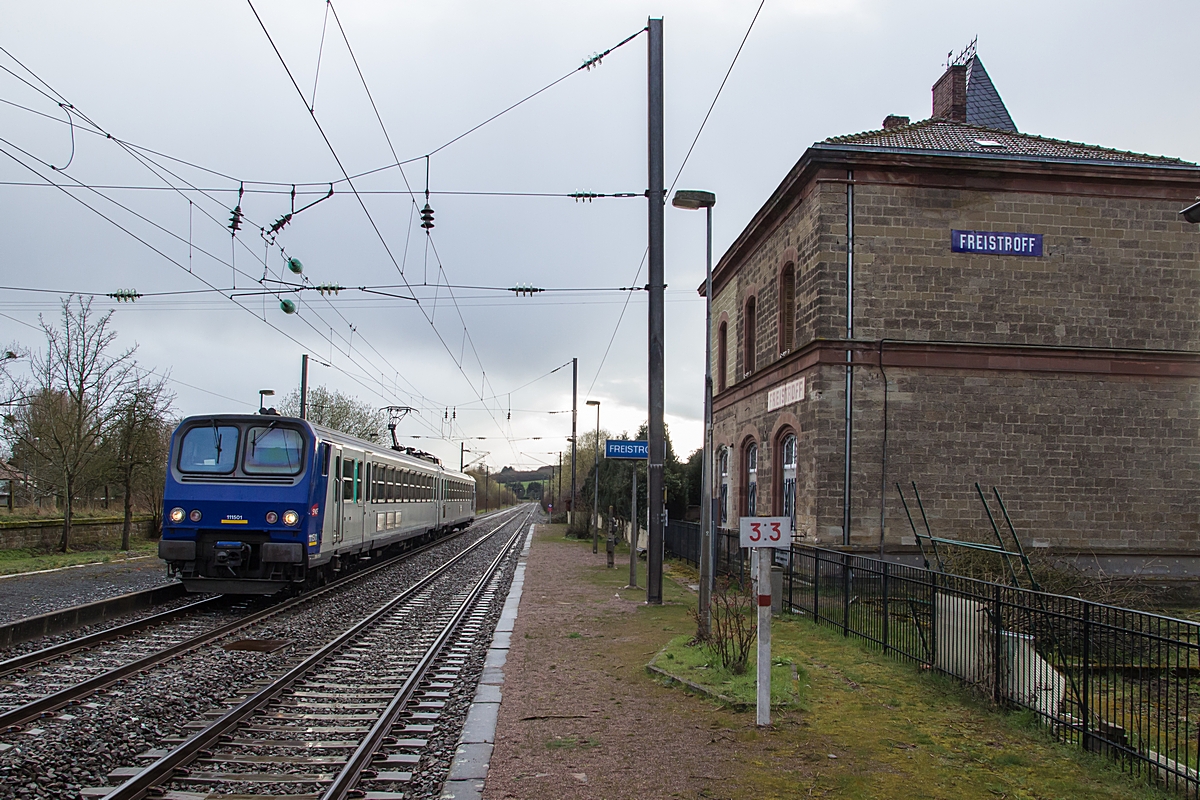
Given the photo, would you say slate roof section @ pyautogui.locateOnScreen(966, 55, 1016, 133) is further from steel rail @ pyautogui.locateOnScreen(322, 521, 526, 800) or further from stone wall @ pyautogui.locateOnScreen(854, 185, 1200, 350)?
steel rail @ pyautogui.locateOnScreen(322, 521, 526, 800)

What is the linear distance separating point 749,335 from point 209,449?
46.3 ft

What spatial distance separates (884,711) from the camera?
726 cm

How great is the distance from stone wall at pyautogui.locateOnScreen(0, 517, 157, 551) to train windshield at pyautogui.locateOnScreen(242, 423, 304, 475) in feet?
39.1

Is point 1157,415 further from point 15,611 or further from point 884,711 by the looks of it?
point 15,611

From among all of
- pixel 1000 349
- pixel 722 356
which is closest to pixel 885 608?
pixel 1000 349

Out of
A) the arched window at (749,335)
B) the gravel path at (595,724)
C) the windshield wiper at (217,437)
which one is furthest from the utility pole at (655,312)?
the arched window at (749,335)

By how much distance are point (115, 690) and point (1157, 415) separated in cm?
1782

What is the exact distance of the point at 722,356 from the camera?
26641 millimetres

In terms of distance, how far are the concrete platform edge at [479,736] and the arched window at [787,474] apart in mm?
9761

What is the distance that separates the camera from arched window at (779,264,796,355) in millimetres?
19516

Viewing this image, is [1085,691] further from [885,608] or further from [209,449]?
[209,449]

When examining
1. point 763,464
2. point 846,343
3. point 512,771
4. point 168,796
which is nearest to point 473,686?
point 512,771

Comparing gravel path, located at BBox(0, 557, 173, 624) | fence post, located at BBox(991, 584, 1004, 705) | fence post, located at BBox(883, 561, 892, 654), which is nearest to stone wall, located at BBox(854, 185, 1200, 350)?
fence post, located at BBox(883, 561, 892, 654)

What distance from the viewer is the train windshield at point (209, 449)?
13.0 metres
